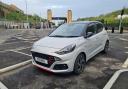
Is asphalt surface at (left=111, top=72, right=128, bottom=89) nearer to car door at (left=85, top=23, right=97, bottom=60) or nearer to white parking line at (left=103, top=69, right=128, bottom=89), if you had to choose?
white parking line at (left=103, top=69, right=128, bottom=89)

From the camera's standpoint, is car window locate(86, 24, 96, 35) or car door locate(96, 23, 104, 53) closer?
car window locate(86, 24, 96, 35)

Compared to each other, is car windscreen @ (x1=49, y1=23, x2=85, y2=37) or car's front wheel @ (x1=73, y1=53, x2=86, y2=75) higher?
car windscreen @ (x1=49, y1=23, x2=85, y2=37)

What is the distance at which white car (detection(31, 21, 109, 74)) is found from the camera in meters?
6.19

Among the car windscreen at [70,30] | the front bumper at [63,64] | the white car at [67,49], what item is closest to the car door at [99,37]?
the white car at [67,49]

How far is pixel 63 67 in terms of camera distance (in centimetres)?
623

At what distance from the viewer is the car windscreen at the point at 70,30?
24.5 feet

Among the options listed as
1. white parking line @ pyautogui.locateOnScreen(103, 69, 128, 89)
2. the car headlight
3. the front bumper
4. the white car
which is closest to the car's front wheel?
the white car

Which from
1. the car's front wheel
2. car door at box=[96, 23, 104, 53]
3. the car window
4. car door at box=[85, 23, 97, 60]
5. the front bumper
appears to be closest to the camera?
the front bumper

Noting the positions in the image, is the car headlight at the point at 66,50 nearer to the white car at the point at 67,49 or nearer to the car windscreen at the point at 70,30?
the white car at the point at 67,49

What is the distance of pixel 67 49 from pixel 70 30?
1.68 meters

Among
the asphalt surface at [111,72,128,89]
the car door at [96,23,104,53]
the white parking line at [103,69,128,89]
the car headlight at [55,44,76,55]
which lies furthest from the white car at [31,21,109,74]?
the asphalt surface at [111,72,128,89]

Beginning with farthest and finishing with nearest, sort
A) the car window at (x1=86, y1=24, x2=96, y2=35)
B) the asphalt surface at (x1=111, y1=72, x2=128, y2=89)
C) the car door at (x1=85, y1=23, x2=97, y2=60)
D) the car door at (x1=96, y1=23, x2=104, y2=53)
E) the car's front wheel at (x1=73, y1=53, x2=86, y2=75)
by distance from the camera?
the car door at (x1=96, y1=23, x2=104, y2=53)
the car window at (x1=86, y1=24, x2=96, y2=35)
the car door at (x1=85, y1=23, x2=97, y2=60)
the car's front wheel at (x1=73, y1=53, x2=86, y2=75)
the asphalt surface at (x1=111, y1=72, x2=128, y2=89)

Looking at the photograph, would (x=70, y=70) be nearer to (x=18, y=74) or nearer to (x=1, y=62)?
(x=18, y=74)

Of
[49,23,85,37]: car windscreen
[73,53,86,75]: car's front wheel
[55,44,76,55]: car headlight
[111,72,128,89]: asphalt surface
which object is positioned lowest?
[111,72,128,89]: asphalt surface
